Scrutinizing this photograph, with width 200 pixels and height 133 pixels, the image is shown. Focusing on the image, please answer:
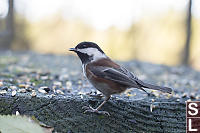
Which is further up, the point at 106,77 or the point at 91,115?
the point at 106,77

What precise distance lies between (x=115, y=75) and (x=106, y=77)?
0.08m

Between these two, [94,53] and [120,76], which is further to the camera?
[94,53]

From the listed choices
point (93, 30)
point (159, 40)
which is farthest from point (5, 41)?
point (159, 40)

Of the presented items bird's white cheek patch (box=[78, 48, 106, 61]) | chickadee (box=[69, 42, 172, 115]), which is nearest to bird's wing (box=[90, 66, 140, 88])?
chickadee (box=[69, 42, 172, 115])

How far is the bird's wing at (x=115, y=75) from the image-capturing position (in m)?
2.14

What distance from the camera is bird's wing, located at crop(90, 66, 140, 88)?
2.14 metres

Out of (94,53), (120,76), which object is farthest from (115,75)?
(94,53)

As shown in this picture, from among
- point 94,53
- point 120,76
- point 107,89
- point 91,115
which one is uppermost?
point 94,53

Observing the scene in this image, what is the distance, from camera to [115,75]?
218 cm

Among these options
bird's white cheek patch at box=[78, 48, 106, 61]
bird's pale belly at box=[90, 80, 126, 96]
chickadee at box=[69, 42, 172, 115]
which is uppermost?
bird's white cheek patch at box=[78, 48, 106, 61]

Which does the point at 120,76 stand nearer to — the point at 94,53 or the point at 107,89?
the point at 107,89

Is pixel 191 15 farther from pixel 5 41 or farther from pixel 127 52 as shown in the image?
pixel 5 41

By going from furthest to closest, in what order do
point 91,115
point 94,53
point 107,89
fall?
1. point 94,53
2. point 107,89
3. point 91,115

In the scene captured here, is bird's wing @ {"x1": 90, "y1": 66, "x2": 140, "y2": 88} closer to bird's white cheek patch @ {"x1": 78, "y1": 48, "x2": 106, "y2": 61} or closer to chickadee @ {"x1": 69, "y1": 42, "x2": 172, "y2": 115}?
chickadee @ {"x1": 69, "y1": 42, "x2": 172, "y2": 115}
